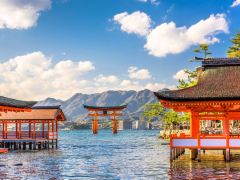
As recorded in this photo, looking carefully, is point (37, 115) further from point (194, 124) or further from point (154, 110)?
point (194, 124)

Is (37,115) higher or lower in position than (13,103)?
lower

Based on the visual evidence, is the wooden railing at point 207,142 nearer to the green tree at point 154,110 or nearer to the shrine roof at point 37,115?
the shrine roof at point 37,115

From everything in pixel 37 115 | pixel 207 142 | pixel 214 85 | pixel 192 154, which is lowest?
pixel 192 154

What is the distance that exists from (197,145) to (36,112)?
98.0 ft

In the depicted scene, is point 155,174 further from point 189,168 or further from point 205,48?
point 205,48

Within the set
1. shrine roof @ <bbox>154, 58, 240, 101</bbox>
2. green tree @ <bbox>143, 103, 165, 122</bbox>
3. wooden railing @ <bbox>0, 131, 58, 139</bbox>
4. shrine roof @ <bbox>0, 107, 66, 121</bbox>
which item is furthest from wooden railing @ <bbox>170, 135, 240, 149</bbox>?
green tree @ <bbox>143, 103, 165, 122</bbox>

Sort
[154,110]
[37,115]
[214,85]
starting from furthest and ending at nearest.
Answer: [154,110] → [37,115] → [214,85]

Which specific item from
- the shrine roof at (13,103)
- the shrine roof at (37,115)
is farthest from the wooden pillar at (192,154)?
the shrine roof at (37,115)

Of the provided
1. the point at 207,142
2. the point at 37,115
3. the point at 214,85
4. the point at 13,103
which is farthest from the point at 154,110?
the point at 13,103

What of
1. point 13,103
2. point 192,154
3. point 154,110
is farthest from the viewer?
point 154,110

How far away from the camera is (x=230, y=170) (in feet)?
96.9

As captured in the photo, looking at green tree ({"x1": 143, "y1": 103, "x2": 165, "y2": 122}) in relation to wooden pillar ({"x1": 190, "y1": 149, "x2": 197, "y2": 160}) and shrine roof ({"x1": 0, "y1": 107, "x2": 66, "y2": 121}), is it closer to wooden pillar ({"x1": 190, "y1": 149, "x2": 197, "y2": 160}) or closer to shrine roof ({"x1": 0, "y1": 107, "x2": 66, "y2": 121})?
shrine roof ({"x1": 0, "y1": 107, "x2": 66, "y2": 121})

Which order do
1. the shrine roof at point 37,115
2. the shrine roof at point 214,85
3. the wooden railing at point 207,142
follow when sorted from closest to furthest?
the shrine roof at point 214,85 → the wooden railing at point 207,142 → the shrine roof at point 37,115

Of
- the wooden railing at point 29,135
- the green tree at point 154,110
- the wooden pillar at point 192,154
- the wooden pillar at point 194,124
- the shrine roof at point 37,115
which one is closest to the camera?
the wooden pillar at point 194,124
